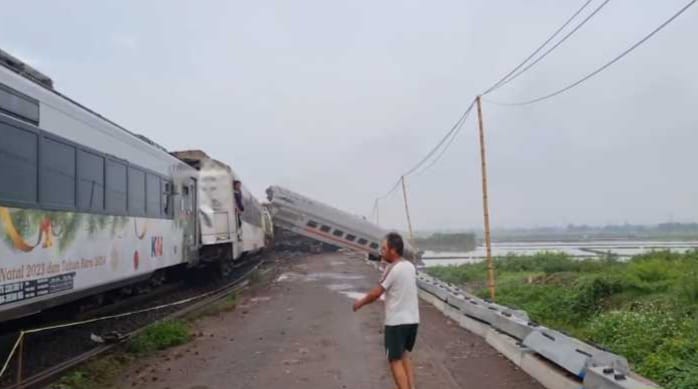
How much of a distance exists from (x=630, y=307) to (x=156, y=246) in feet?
28.3

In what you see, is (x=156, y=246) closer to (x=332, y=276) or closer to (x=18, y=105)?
(x=18, y=105)

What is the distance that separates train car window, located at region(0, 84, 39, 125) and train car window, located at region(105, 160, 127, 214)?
250 cm

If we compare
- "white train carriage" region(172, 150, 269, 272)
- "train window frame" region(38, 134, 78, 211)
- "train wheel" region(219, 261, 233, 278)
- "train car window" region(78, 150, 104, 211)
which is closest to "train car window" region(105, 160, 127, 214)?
"train car window" region(78, 150, 104, 211)

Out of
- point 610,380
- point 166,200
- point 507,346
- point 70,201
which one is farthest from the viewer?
point 166,200

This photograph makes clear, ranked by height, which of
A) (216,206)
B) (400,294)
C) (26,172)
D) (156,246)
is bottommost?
(400,294)

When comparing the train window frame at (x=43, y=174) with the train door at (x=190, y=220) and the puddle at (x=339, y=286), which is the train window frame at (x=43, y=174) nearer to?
the train door at (x=190, y=220)

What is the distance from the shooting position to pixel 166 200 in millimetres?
13398

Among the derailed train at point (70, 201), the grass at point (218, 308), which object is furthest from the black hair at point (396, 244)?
the grass at point (218, 308)

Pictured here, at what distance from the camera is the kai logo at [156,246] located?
39.3ft

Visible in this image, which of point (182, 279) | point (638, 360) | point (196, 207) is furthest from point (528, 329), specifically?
point (182, 279)

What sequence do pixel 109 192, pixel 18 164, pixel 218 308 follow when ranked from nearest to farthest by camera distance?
pixel 18 164 → pixel 109 192 → pixel 218 308

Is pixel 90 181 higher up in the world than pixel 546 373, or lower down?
higher up

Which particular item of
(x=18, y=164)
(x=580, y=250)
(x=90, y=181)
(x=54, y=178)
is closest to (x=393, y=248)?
(x=18, y=164)

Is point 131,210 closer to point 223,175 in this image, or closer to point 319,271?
point 223,175
